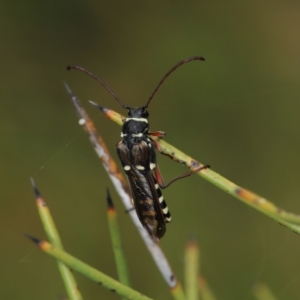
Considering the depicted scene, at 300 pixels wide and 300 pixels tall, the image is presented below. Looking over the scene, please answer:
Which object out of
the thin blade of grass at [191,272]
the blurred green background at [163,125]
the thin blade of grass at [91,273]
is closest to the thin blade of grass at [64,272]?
the thin blade of grass at [91,273]

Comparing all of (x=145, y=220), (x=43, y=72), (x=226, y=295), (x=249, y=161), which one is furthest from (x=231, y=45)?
(x=145, y=220)

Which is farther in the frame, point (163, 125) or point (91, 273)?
point (163, 125)

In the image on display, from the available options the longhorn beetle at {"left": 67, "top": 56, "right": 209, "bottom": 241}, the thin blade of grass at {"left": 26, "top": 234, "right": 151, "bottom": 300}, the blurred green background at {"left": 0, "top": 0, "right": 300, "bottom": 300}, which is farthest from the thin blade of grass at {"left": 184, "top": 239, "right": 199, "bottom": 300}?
the blurred green background at {"left": 0, "top": 0, "right": 300, "bottom": 300}

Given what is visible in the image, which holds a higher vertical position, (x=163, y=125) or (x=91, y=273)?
(x=163, y=125)

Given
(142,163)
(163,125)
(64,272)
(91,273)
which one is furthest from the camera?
(163,125)

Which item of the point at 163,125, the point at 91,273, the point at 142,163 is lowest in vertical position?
the point at 91,273

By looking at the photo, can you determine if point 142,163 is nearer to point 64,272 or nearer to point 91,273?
point 64,272

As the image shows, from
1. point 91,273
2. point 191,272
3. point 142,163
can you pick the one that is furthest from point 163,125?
point 91,273

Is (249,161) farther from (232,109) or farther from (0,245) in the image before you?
(0,245)

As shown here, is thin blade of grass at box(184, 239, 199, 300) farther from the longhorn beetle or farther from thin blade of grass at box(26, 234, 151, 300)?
the longhorn beetle
